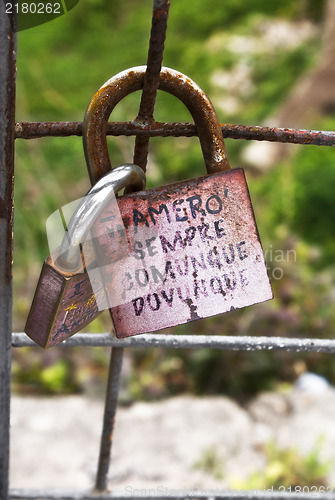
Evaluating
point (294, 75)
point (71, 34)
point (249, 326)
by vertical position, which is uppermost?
point (71, 34)

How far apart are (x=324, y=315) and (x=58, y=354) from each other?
1674mm

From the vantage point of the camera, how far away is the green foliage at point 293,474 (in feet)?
6.84

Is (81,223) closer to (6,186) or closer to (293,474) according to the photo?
(6,186)

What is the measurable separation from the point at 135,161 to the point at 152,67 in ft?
0.50

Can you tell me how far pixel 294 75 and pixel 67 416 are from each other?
531cm

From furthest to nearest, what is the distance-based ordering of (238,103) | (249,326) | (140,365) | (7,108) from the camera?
(238,103), (140,365), (249,326), (7,108)

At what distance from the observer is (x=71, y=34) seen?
7684mm

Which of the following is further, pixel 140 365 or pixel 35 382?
pixel 140 365

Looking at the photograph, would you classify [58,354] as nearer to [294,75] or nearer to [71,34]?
[294,75]

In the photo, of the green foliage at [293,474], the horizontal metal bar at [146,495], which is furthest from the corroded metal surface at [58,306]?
the green foliage at [293,474]

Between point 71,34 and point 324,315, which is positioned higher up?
point 71,34

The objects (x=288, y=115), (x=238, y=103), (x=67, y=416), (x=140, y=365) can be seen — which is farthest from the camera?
(x=238, y=103)

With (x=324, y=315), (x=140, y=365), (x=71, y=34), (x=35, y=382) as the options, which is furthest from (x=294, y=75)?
(x=35, y=382)

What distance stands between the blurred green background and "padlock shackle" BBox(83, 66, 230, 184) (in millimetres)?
2315
